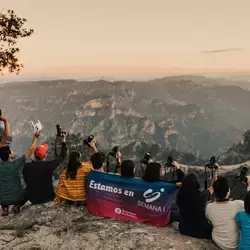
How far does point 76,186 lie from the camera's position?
7.69 metres

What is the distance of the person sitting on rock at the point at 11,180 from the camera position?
7648 mm

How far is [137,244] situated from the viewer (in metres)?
6.08

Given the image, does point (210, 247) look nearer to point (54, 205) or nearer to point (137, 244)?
point (137, 244)

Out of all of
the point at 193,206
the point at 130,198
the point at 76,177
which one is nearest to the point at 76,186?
the point at 76,177

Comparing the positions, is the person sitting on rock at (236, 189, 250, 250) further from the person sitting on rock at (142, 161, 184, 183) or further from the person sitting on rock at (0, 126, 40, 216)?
the person sitting on rock at (0, 126, 40, 216)

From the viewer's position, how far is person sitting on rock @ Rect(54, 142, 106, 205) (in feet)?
24.7

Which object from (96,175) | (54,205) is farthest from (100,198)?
(54,205)

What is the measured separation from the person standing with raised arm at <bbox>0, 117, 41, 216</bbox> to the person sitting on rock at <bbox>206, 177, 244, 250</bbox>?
151 inches

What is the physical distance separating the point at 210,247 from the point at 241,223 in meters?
0.78

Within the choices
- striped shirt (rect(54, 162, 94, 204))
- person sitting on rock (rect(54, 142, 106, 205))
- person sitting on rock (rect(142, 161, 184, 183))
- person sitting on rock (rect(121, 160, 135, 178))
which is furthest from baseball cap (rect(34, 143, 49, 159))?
person sitting on rock (rect(142, 161, 184, 183))

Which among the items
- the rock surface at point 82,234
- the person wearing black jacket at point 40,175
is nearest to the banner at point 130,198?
the rock surface at point 82,234

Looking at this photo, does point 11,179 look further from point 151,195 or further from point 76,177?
point 151,195

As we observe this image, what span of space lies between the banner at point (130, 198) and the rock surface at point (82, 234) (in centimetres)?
18

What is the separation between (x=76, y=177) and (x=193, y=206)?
101 inches
